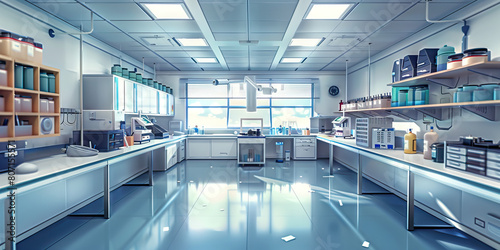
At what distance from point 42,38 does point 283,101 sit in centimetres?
587

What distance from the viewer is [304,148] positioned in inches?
282

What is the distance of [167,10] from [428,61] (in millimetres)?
3355

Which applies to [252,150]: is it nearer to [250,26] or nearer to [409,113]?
[250,26]

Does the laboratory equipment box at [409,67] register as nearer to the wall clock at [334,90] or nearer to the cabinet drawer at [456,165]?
the cabinet drawer at [456,165]

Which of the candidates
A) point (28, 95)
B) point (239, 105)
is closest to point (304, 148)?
point (239, 105)

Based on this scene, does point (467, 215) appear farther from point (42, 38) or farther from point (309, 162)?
point (42, 38)

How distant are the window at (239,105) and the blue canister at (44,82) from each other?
5019 millimetres

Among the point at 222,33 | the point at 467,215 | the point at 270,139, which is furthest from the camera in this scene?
the point at 270,139

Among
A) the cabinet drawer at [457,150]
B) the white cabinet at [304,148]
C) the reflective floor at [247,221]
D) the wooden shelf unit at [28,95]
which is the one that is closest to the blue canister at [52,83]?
the wooden shelf unit at [28,95]

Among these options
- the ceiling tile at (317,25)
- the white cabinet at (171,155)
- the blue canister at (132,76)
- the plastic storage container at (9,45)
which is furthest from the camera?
the white cabinet at (171,155)

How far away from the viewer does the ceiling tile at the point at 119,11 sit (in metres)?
3.12

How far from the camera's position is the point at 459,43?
3.13 metres

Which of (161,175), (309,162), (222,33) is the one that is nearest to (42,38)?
(222,33)

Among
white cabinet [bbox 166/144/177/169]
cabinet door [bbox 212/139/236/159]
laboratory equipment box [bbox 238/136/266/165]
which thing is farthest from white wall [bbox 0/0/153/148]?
laboratory equipment box [bbox 238/136/266/165]
